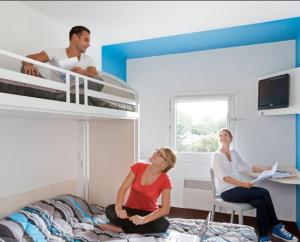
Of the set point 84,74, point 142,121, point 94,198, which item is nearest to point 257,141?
point 142,121

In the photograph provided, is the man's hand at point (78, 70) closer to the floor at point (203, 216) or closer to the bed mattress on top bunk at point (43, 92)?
the bed mattress on top bunk at point (43, 92)

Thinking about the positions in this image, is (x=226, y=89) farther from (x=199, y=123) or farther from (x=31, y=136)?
(x=31, y=136)

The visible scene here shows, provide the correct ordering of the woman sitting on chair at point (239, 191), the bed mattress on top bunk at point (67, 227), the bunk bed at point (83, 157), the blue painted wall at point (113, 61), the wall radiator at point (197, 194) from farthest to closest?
the wall radiator at point (197, 194)
the blue painted wall at point (113, 61)
the woman sitting on chair at point (239, 191)
the bed mattress on top bunk at point (67, 227)
the bunk bed at point (83, 157)

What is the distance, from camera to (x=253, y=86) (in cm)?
334

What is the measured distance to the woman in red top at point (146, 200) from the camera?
75.5 inches

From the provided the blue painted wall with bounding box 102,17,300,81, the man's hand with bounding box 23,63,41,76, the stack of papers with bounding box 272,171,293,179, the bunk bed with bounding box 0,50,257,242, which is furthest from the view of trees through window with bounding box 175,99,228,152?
the man's hand with bounding box 23,63,41,76

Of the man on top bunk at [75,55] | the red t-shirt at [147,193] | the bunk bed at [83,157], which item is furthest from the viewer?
the red t-shirt at [147,193]

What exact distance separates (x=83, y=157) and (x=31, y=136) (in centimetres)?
70

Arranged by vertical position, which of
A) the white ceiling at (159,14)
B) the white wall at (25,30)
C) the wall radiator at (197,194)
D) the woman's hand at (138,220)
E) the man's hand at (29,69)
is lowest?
the wall radiator at (197,194)

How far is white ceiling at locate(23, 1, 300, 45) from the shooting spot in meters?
2.13

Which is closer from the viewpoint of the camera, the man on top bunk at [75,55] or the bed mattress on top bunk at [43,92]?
the bed mattress on top bunk at [43,92]

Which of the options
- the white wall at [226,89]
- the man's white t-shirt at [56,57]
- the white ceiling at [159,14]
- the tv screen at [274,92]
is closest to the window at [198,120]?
the white wall at [226,89]

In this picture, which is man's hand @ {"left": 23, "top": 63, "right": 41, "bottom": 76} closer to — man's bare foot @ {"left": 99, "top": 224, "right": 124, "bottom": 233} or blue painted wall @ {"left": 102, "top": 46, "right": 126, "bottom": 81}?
man's bare foot @ {"left": 99, "top": 224, "right": 124, "bottom": 233}

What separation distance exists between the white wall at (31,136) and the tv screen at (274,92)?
7.56ft
